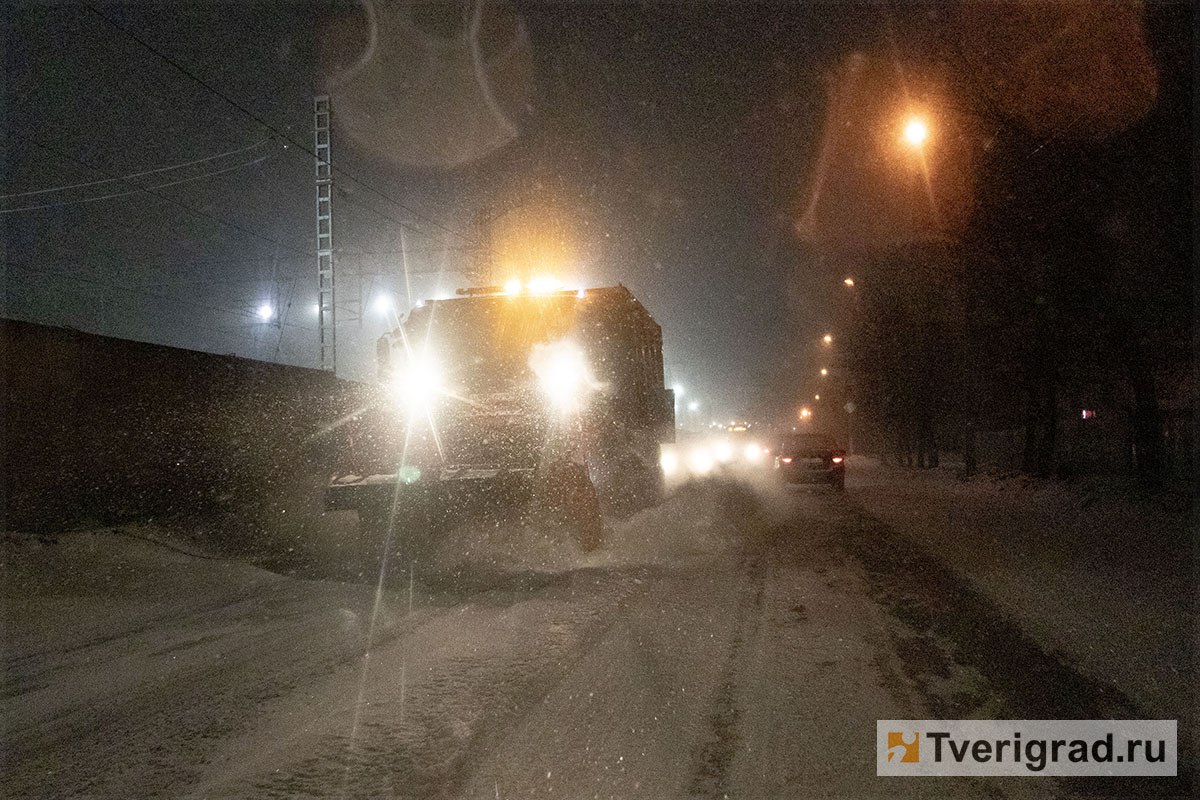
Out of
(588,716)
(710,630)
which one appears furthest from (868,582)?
(588,716)

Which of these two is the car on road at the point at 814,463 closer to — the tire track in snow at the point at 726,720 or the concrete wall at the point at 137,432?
the concrete wall at the point at 137,432

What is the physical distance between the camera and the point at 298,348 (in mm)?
56031

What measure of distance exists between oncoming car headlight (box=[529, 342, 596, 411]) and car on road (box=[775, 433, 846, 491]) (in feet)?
43.5

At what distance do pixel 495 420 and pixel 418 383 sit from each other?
4.74 feet

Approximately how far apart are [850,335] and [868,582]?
122 feet

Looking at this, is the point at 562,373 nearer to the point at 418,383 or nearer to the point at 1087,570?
the point at 418,383

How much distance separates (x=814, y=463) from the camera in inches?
1132

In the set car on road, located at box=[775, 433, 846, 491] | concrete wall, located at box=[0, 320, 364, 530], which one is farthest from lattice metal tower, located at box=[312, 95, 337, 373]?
car on road, located at box=[775, 433, 846, 491]

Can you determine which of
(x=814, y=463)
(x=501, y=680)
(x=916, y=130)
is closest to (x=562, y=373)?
(x=916, y=130)

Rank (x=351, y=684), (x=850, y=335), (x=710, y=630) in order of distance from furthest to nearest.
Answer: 1. (x=850, y=335)
2. (x=710, y=630)
3. (x=351, y=684)

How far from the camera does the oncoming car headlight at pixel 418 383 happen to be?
1517 centimetres

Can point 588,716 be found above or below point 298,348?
below

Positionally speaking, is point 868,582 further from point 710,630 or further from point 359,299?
point 359,299

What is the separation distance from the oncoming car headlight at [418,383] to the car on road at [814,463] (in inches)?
623
